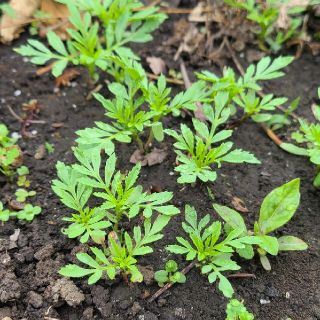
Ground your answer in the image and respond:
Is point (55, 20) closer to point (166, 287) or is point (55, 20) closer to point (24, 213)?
point (24, 213)

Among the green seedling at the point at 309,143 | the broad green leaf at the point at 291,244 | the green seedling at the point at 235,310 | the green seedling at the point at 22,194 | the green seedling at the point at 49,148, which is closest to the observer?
the green seedling at the point at 235,310

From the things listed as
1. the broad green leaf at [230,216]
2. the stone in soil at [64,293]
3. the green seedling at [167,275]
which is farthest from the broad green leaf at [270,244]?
the stone in soil at [64,293]

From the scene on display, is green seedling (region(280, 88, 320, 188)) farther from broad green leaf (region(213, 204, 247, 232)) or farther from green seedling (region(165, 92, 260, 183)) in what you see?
broad green leaf (region(213, 204, 247, 232))

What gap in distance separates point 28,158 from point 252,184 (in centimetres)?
130

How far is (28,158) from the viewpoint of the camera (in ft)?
→ 9.20

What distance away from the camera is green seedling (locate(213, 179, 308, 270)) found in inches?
90.7

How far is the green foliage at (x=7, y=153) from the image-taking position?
8.59 ft

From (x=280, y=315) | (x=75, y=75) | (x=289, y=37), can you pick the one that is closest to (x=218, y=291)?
(x=280, y=315)

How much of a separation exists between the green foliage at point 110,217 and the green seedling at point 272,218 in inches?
12.8

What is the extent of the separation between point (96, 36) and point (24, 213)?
1.16 meters

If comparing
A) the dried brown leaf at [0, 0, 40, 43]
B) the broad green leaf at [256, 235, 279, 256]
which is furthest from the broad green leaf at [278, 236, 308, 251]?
the dried brown leaf at [0, 0, 40, 43]

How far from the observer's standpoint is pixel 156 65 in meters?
3.21

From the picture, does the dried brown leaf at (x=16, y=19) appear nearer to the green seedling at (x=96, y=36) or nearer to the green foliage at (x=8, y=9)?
the green foliage at (x=8, y=9)

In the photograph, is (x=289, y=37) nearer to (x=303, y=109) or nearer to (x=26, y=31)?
(x=303, y=109)
